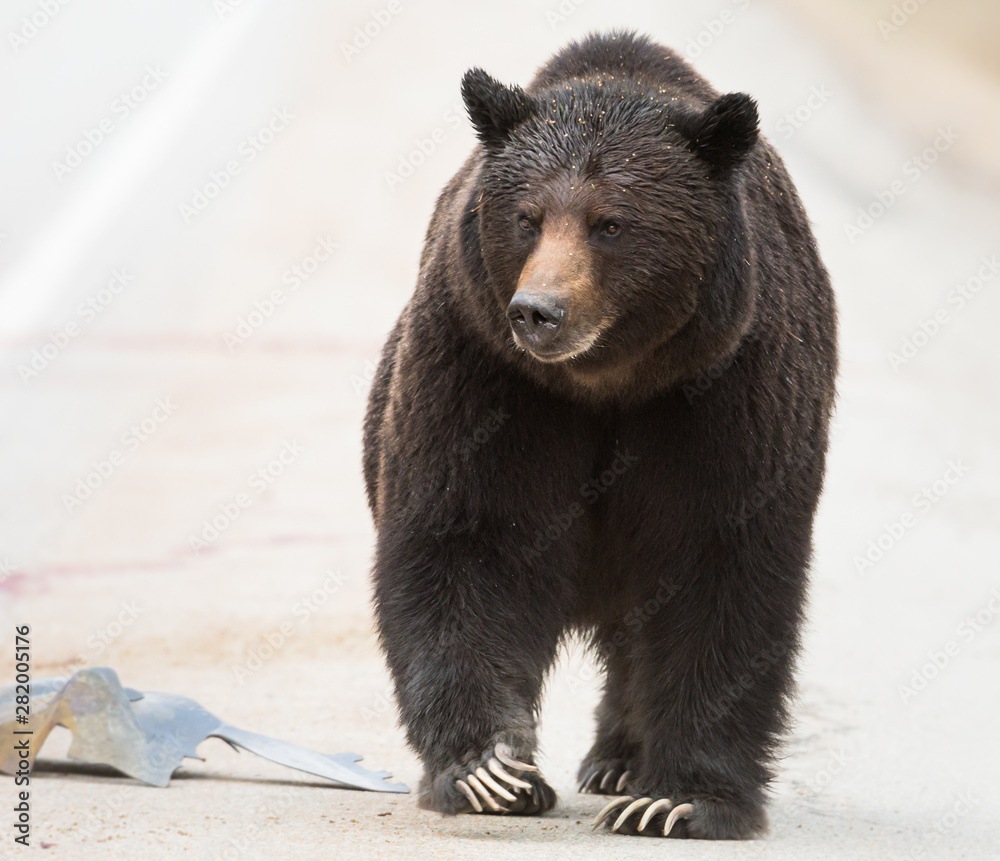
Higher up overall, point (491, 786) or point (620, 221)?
point (620, 221)

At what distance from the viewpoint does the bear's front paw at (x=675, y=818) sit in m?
5.60

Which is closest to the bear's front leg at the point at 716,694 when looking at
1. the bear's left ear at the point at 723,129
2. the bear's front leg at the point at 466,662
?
the bear's front leg at the point at 466,662

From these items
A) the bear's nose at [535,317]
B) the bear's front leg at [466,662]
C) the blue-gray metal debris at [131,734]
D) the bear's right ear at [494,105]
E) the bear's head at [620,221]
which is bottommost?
the blue-gray metal debris at [131,734]

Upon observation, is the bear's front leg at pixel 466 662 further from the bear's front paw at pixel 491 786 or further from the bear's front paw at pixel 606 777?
the bear's front paw at pixel 606 777

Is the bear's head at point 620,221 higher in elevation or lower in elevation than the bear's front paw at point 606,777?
higher

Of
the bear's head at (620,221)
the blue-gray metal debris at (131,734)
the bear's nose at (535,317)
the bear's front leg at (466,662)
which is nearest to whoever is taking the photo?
the bear's nose at (535,317)

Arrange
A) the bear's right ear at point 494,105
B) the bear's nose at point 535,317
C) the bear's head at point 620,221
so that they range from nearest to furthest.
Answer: the bear's nose at point 535,317
the bear's head at point 620,221
the bear's right ear at point 494,105

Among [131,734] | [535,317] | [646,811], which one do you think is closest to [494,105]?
[535,317]

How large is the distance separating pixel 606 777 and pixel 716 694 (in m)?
1.56

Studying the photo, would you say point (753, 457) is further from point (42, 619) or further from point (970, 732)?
point (42, 619)

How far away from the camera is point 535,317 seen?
16.0 feet

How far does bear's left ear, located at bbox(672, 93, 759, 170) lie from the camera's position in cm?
519

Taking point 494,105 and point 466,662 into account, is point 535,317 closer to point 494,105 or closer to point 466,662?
point 494,105

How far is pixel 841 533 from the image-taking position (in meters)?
15.0
